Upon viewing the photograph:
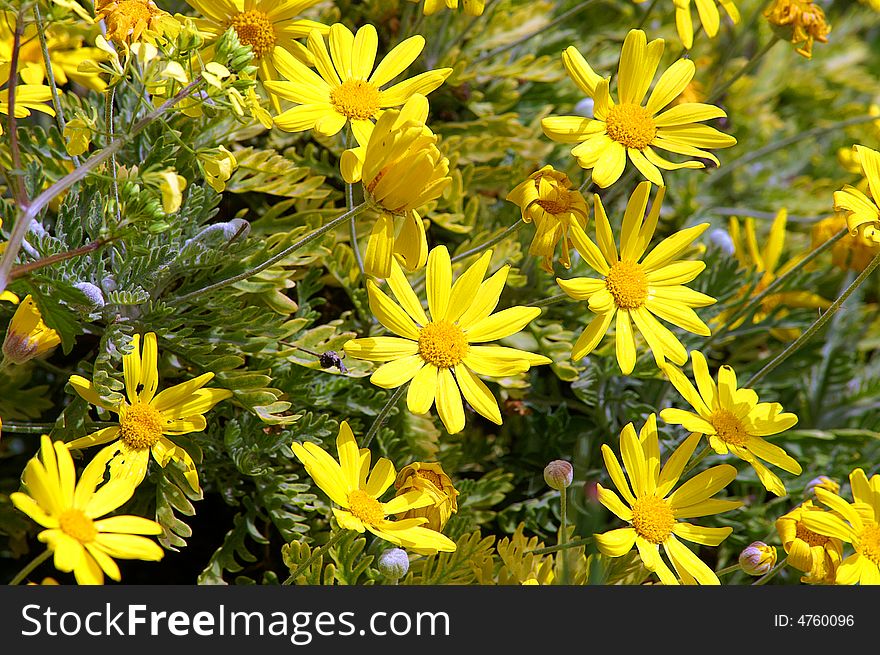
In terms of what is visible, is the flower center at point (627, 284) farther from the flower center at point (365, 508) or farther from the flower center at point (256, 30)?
the flower center at point (256, 30)

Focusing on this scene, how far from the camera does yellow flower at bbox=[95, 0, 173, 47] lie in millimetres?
1359

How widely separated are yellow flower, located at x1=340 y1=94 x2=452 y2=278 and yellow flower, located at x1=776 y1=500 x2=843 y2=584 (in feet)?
2.53

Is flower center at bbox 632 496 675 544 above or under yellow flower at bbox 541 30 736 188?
under

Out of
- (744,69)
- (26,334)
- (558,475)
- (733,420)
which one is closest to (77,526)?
(26,334)

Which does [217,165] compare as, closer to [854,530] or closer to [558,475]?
[558,475]

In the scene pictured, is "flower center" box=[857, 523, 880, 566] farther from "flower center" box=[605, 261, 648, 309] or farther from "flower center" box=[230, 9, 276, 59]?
"flower center" box=[230, 9, 276, 59]

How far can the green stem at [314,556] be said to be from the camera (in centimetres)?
139

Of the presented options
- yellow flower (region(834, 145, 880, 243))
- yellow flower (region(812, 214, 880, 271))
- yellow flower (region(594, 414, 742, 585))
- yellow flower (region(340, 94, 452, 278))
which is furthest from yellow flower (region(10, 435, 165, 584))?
yellow flower (region(812, 214, 880, 271))

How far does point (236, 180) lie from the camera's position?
179cm

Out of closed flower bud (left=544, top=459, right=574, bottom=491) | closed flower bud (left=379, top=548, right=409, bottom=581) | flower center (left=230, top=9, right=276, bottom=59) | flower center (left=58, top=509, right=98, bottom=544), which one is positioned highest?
flower center (left=230, top=9, right=276, bottom=59)

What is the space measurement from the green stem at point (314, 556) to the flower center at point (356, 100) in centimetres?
69

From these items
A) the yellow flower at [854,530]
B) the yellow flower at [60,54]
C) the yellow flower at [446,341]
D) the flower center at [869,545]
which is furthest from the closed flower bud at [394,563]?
the yellow flower at [60,54]

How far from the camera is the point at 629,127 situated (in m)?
1.55

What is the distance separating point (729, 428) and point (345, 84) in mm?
876
